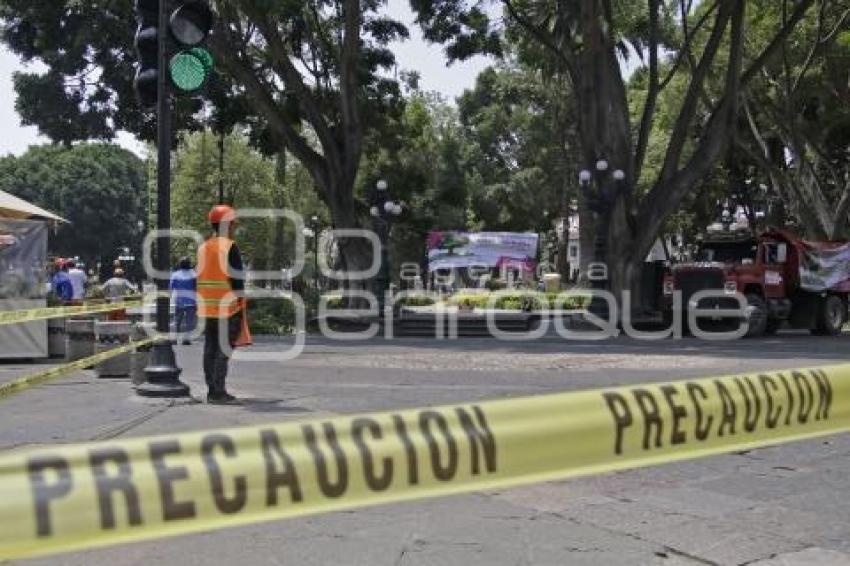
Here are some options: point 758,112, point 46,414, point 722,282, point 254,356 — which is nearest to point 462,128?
point 758,112

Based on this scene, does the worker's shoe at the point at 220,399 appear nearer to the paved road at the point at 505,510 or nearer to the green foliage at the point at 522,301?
the paved road at the point at 505,510

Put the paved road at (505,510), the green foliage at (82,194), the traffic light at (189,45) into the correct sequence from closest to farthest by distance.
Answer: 1. the paved road at (505,510)
2. the traffic light at (189,45)
3. the green foliage at (82,194)

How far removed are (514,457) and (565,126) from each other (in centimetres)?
4935

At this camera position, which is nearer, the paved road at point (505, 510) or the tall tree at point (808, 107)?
the paved road at point (505, 510)

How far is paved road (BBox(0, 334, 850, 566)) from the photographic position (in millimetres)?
5105

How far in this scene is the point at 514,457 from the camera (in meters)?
3.58

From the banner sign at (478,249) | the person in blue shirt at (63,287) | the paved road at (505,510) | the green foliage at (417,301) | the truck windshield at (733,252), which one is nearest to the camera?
the paved road at (505,510)

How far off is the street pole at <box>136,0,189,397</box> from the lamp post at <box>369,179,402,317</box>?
55.3 feet

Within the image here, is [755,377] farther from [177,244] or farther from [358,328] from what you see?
[177,244]

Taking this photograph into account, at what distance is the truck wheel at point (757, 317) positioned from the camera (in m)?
22.3

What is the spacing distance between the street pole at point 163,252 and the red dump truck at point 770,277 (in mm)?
15546

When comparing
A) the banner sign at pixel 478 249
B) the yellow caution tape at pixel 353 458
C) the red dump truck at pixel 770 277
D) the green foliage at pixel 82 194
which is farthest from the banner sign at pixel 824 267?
the green foliage at pixel 82 194

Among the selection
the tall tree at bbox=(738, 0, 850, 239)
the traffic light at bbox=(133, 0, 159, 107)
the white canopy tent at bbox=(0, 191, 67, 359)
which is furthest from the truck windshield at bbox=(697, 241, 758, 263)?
the traffic light at bbox=(133, 0, 159, 107)

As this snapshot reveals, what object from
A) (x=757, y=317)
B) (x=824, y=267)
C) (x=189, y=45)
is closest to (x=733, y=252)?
(x=757, y=317)
